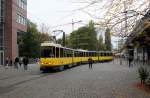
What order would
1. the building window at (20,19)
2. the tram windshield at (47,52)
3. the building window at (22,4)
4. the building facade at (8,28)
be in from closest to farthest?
1. the tram windshield at (47,52)
2. the building facade at (8,28)
3. the building window at (20,19)
4. the building window at (22,4)

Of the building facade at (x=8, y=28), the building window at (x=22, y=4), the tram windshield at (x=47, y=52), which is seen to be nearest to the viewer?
the tram windshield at (x=47, y=52)

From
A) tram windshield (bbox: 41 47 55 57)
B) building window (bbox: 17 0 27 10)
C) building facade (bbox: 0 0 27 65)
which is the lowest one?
tram windshield (bbox: 41 47 55 57)

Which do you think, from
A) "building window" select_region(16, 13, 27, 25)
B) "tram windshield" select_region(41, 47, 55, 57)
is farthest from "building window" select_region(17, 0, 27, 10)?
"tram windshield" select_region(41, 47, 55, 57)

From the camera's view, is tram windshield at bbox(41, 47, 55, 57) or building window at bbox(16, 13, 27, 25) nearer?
tram windshield at bbox(41, 47, 55, 57)

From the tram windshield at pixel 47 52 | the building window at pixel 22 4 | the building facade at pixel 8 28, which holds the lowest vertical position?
the tram windshield at pixel 47 52

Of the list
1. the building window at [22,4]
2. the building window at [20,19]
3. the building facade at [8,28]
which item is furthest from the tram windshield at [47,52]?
the building window at [22,4]

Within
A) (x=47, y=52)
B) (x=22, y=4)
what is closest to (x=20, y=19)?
(x=22, y=4)

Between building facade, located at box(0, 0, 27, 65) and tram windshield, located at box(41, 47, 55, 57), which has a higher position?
building facade, located at box(0, 0, 27, 65)

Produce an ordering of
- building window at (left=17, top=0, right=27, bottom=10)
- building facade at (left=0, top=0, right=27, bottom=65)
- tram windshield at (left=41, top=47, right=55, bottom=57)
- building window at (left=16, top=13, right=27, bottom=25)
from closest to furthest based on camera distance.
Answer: tram windshield at (left=41, top=47, right=55, bottom=57) < building facade at (left=0, top=0, right=27, bottom=65) < building window at (left=16, top=13, right=27, bottom=25) < building window at (left=17, top=0, right=27, bottom=10)

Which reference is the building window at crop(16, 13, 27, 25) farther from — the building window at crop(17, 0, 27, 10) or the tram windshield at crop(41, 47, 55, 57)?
the tram windshield at crop(41, 47, 55, 57)

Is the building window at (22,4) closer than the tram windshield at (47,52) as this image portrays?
No

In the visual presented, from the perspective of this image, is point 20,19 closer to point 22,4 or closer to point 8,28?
point 22,4

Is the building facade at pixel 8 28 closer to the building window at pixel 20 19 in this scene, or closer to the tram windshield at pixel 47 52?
the building window at pixel 20 19

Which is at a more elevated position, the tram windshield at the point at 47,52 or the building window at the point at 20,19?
the building window at the point at 20,19
